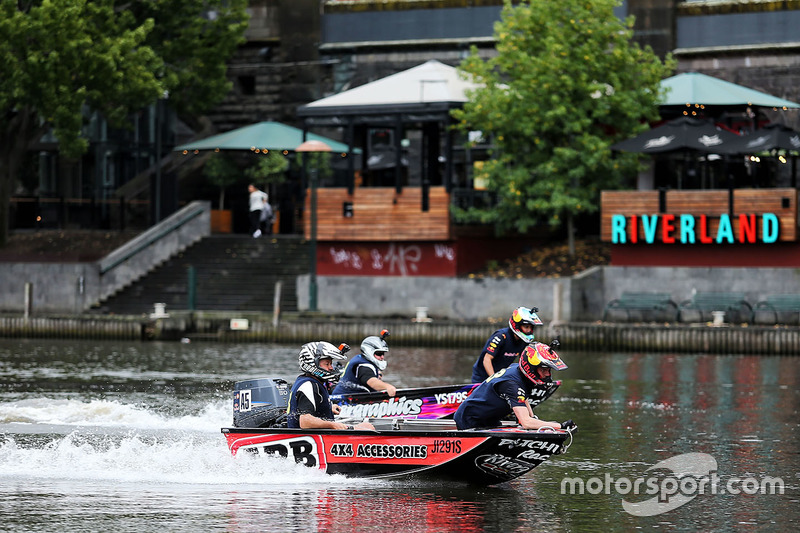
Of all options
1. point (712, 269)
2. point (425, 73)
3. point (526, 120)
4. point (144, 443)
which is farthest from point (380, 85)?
point (144, 443)

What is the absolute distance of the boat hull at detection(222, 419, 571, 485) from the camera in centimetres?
1728

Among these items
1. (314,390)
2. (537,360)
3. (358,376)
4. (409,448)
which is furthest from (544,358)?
(358,376)

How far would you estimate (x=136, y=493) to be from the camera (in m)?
17.2

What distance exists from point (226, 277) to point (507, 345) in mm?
26008

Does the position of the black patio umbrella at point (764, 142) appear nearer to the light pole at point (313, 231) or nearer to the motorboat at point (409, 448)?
the light pole at point (313, 231)

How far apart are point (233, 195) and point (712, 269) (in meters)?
20.2

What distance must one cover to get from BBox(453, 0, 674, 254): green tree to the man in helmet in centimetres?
2138

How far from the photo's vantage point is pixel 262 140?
48.9 metres

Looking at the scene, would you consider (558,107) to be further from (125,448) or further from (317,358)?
(317,358)

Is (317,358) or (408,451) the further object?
(408,451)

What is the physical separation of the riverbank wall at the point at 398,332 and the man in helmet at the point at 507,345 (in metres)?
16.3

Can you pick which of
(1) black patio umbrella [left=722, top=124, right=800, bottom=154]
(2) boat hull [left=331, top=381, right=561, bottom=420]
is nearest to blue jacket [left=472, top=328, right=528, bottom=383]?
(2) boat hull [left=331, top=381, right=561, bottom=420]

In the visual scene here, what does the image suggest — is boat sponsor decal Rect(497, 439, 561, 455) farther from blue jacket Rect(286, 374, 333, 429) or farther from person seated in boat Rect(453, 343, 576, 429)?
blue jacket Rect(286, 374, 333, 429)

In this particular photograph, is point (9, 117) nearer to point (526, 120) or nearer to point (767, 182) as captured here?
point (526, 120)
